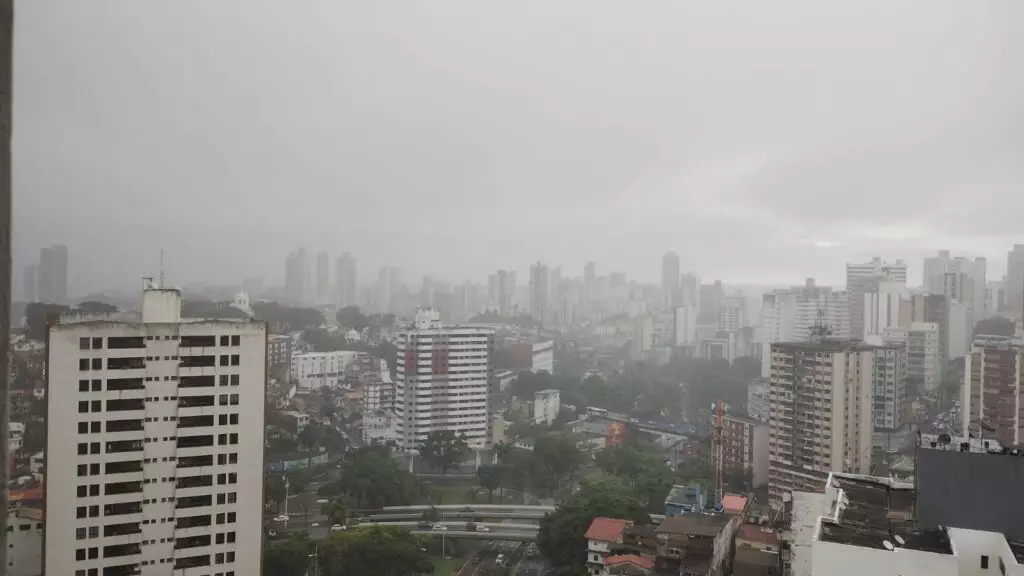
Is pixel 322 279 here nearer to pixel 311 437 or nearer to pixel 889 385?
pixel 311 437

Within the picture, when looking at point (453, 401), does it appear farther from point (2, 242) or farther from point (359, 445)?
point (2, 242)

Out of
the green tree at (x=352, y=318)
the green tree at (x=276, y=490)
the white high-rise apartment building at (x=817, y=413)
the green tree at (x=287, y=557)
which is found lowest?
the green tree at (x=287, y=557)

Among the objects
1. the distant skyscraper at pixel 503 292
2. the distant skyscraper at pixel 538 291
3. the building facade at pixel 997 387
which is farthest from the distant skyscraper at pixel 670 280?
the building facade at pixel 997 387

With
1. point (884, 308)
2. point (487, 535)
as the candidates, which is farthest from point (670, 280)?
point (487, 535)

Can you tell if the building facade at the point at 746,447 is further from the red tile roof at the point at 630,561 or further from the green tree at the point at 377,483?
the green tree at the point at 377,483

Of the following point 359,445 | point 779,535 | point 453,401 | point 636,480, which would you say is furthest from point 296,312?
point 779,535

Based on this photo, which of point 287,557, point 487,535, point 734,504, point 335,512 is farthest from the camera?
point 487,535
